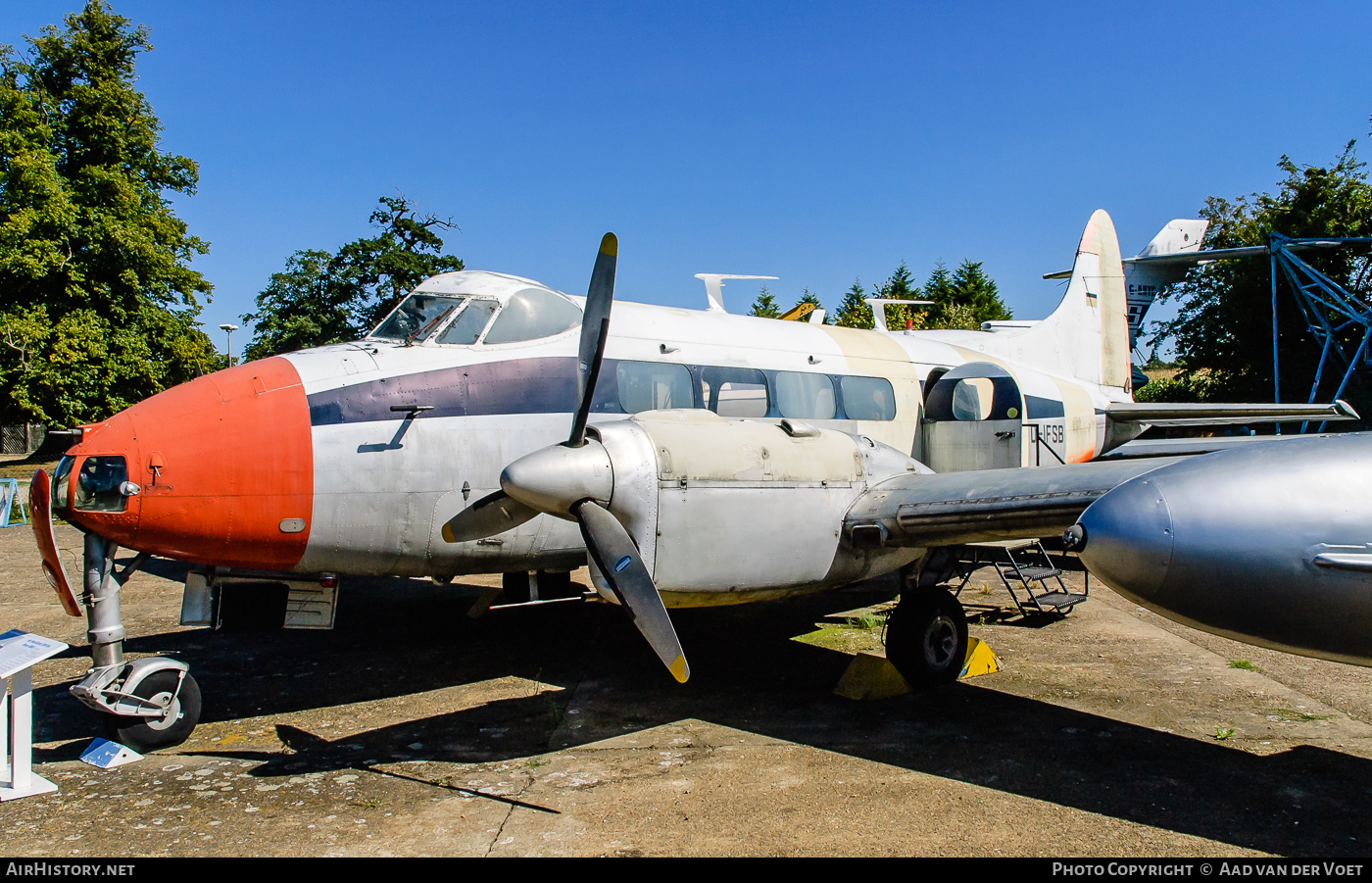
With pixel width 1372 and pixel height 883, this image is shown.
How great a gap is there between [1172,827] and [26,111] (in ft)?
113

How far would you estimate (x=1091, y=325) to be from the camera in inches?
509

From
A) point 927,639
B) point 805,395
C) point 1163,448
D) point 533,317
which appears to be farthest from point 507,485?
point 1163,448

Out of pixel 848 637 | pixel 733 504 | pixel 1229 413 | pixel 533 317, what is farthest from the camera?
pixel 1229 413

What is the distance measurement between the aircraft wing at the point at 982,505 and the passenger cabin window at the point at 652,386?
2102 millimetres

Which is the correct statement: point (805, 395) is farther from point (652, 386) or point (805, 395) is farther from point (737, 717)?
point (737, 717)

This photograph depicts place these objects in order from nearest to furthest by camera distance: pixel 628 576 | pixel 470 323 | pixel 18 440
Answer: pixel 628 576 < pixel 470 323 < pixel 18 440

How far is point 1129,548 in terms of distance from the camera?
4.06 meters

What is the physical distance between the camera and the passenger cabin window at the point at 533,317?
6.85 metres

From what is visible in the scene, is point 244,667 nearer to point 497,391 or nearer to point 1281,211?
point 497,391

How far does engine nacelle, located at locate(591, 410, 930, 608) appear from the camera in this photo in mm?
5367

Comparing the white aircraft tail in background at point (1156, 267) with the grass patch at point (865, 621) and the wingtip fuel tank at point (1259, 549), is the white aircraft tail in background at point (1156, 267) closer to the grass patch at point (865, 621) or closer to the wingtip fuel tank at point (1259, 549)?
the grass patch at point (865, 621)

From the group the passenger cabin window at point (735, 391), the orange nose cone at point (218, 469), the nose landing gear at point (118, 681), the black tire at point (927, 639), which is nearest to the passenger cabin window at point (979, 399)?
the passenger cabin window at point (735, 391)

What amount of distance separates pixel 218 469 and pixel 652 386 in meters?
3.47

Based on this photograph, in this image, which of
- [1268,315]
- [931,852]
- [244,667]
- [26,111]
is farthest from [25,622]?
[1268,315]
